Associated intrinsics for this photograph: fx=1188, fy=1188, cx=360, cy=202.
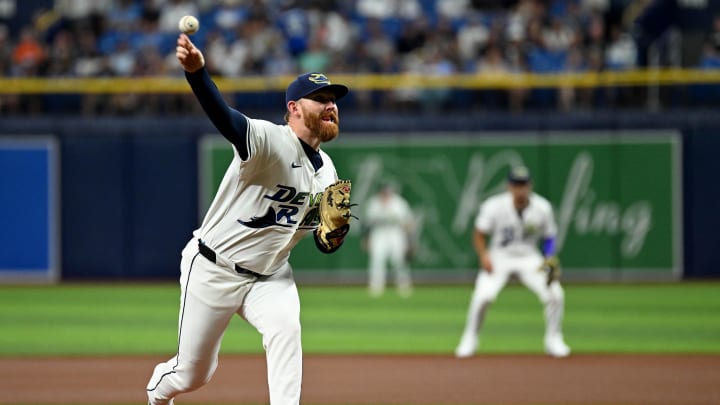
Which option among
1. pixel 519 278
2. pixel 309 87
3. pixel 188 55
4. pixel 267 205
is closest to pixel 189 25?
pixel 188 55

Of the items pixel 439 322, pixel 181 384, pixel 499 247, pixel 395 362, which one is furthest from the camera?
pixel 439 322

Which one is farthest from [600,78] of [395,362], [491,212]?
[395,362]

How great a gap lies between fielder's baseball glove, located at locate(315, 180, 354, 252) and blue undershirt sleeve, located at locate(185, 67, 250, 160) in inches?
22.7

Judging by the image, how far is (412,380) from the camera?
35.3 feet

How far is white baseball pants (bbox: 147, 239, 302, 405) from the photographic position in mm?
6527

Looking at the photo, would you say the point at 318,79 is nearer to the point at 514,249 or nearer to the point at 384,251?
the point at 514,249

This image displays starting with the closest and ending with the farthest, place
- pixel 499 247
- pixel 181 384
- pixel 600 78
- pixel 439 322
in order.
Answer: pixel 181 384 → pixel 499 247 → pixel 439 322 → pixel 600 78

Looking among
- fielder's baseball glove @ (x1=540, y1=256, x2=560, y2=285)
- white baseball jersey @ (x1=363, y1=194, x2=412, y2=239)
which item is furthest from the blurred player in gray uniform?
white baseball jersey @ (x1=363, y1=194, x2=412, y2=239)

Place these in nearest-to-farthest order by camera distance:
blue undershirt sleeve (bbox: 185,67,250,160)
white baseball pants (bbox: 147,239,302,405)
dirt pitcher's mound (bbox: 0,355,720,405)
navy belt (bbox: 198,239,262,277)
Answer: blue undershirt sleeve (bbox: 185,67,250,160), white baseball pants (bbox: 147,239,302,405), navy belt (bbox: 198,239,262,277), dirt pitcher's mound (bbox: 0,355,720,405)

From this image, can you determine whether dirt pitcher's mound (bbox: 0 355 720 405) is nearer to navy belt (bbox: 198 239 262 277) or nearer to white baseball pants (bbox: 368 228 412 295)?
navy belt (bbox: 198 239 262 277)

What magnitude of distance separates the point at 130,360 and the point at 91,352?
1.08 meters

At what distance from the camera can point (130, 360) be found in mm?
12383

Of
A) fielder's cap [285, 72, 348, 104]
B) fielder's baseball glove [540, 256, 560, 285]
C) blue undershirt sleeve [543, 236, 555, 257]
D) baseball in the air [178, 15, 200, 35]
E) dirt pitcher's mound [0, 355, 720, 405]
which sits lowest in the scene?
dirt pitcher's mound [0, 355, 720, 405]

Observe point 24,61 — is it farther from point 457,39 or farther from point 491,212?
point 491,212
